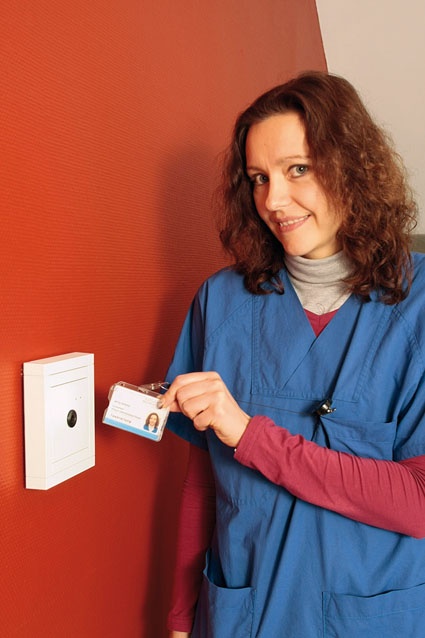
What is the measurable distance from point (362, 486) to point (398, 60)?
1.55 meters

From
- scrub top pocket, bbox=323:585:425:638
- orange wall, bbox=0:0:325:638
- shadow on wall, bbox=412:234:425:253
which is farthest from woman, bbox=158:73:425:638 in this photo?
shadow on wall, bbox=412:234:425:253

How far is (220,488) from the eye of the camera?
106cm

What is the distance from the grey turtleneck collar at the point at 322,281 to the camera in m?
1.05

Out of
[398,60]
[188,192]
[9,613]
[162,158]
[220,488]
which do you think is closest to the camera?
[9,613]

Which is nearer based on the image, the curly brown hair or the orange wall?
the orange wall

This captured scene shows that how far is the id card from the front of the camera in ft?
2.98

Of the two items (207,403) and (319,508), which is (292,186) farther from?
(319,508)

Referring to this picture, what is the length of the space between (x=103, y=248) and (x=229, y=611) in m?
0.58

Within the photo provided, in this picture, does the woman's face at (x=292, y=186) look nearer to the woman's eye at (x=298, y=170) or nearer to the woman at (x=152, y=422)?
the woman's eye at (x=298, y=170)

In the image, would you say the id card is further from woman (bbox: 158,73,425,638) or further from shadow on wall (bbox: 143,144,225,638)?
shadow on wall (bbox: 143,144,225,638)

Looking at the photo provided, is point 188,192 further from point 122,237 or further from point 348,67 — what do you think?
point 348,67

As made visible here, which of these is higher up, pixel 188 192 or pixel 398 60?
pixel 398 60

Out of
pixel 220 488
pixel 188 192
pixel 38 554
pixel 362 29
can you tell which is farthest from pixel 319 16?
pixel 38 554

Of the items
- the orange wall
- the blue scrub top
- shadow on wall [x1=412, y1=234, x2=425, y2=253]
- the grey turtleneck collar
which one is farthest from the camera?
shadow on wall [x1=412, y1=234, x2=425, y2=253]
